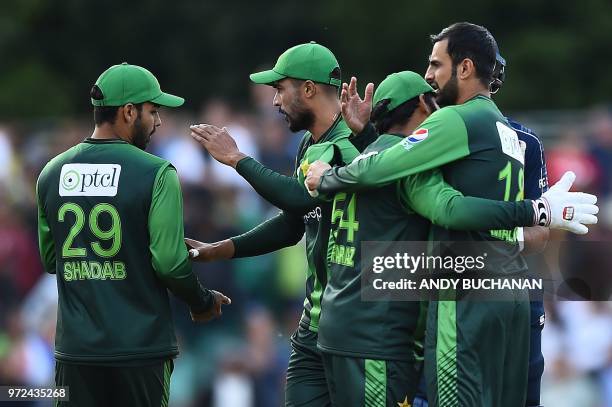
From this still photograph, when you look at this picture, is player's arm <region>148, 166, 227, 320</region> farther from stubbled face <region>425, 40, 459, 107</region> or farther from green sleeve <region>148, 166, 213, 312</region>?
stubbled face <region>425, 40, 459, 107</region>

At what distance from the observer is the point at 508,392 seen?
6922 mm

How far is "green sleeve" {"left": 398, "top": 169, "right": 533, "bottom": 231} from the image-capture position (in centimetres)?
659

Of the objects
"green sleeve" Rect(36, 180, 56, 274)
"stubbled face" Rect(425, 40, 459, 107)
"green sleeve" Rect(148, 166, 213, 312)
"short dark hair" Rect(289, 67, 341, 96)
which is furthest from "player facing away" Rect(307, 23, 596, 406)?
"green sleeve" Rect(36, 180, 56, 274)

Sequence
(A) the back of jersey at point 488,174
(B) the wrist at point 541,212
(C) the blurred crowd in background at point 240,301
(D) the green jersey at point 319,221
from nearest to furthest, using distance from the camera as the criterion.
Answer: (B) the wrist at point 541,212 → (A) the back of jersey at point 488,174 → (D) the green jersey at point 319,221 → (C) the blurred crowd in background at point 240,301

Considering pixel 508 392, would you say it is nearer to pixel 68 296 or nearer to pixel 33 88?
pixel 68 296

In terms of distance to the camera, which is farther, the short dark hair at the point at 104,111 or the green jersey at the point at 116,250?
the short dark hair at the point at 104,111

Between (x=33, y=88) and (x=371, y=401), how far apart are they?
19.4 meters

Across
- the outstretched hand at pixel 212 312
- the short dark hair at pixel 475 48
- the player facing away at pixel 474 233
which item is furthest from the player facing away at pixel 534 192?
the outstretched hand at pixel 212 312

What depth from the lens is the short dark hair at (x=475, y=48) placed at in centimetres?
707

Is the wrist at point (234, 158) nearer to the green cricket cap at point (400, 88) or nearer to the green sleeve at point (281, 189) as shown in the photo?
the green sleeve at point (281, 189)

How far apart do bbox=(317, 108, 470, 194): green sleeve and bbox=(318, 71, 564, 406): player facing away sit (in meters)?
0.12

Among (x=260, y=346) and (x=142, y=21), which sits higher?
(x=142, y=21)

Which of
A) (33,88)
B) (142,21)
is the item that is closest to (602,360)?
(33,88)

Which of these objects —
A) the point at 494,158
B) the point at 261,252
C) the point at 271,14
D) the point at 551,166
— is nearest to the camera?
the point at 494,158
